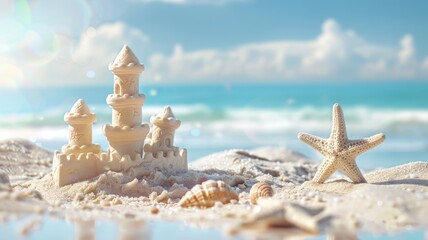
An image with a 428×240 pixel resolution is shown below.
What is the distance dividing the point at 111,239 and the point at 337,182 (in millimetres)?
3675

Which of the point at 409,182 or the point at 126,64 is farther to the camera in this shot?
the point at 126,64

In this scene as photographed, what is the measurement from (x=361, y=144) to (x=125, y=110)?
123 inches

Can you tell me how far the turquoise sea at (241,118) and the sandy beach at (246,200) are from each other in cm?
35

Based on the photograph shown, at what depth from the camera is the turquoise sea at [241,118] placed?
58.2ft

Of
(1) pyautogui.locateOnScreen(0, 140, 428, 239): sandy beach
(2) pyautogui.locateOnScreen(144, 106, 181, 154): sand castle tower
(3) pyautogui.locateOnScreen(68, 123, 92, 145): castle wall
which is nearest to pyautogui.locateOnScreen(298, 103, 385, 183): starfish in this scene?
(1) pyautogui.locateOnScreen(0, 140, 428, 239): sandy beach

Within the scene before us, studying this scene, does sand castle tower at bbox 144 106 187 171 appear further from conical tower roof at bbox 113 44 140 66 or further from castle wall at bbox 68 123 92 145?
conical tower roof at bbox 113 44 140 66

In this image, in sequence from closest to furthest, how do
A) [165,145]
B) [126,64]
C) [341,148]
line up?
[341,148], [126,64], [165,145]

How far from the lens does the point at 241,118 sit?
3491 cm

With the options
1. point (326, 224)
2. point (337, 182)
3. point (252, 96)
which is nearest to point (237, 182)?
point (337, 182)

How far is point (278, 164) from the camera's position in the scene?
11.3 m

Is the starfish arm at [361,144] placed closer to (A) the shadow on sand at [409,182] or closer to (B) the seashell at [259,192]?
(A) the shadow on sand at [409,182]

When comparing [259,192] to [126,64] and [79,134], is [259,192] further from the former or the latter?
[79,134]

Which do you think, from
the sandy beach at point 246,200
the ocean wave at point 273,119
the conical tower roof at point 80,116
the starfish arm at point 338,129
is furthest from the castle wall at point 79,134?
the ocean wave at point 273,119

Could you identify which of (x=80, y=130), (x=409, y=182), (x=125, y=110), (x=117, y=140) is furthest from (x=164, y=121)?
(x=409, y=182)
